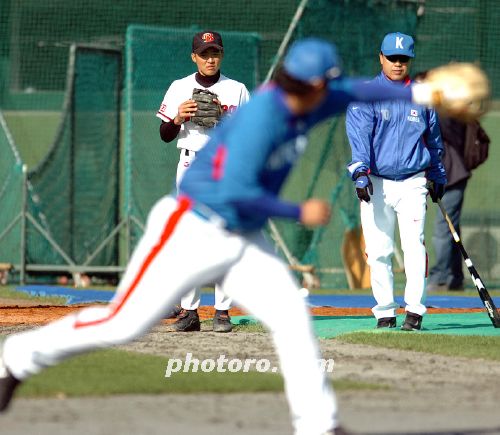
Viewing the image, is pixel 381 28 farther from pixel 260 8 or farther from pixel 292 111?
pixel 292 111

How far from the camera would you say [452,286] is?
17.6m

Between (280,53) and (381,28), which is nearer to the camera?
(280,53)

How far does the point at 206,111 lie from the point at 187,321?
5.63ft

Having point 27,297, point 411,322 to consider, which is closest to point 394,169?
point 411,322

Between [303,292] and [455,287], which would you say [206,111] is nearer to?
[303,292]

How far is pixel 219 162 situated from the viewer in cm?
615

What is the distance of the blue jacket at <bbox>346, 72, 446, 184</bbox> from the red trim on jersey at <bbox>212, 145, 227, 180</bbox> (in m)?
4.72

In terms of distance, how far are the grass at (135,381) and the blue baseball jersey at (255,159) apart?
1.62 m

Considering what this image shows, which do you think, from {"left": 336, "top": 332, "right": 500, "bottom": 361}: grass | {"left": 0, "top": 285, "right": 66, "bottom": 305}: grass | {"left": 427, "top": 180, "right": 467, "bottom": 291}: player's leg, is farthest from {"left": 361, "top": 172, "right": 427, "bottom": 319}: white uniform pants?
{"left": 427, "top": 180, "right": 467, "bottom": 291}: player's leg

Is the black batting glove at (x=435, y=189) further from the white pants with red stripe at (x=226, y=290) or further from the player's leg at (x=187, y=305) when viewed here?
the white pants with red stripe at (x=226, y=290)

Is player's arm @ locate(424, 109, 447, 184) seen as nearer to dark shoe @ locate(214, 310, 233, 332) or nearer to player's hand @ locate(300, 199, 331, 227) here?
dark shoe @ locate(214, 310, 233, 332)

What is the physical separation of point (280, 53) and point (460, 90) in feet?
36.7

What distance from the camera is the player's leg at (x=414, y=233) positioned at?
10.9 metres

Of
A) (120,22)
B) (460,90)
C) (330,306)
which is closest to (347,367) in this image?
(460,90)
